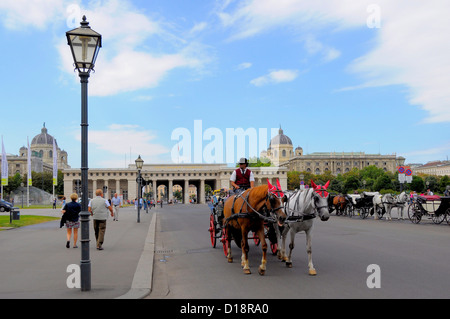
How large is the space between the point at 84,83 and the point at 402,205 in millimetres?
22354

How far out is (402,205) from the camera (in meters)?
25.0

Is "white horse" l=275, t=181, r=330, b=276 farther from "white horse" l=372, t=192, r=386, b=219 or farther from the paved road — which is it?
"white horse" l=372, t=192, r=386, b=219

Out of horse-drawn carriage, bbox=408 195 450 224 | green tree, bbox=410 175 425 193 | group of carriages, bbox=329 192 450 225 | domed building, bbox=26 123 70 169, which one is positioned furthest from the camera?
domed building, bbox=26 123 70 169

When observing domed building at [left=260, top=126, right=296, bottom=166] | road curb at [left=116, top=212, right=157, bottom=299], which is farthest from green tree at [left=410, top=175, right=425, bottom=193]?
domed building at [left=260, top=126, right=296, bottom=166]

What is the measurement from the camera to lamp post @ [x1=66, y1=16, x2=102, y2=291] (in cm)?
711

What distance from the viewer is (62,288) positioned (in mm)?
7227

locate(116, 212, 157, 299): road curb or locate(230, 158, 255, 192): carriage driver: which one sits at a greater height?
locate(230, 158, 255, 192): carriage driver

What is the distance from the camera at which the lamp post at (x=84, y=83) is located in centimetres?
711

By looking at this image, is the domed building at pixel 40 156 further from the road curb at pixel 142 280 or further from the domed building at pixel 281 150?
the road curb at pixel 142 280

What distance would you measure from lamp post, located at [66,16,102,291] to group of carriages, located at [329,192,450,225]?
33.1 feet

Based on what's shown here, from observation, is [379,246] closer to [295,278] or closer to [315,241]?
[315,241]
